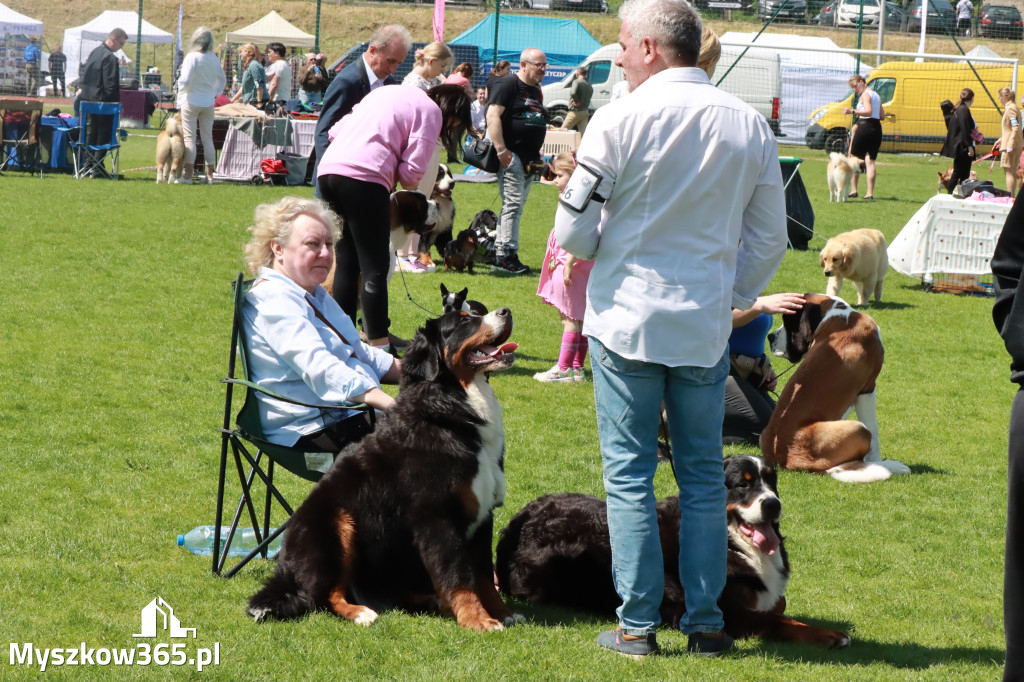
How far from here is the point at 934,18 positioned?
28.7m

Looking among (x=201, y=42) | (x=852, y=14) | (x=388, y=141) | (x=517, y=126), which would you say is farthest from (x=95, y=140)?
(x=852, y=14)

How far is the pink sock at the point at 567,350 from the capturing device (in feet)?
25.0

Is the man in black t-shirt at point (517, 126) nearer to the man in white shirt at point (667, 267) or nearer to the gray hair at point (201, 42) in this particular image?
the gray hair at point (201, 42)

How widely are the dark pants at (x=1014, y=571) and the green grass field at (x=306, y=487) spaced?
123 cm

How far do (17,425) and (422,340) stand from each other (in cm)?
336

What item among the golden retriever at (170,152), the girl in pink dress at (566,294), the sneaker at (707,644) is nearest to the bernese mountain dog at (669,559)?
the sneaker at (707,644)

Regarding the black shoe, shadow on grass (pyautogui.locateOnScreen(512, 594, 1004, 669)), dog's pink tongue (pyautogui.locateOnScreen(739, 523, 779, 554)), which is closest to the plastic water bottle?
shadow on grass (pyautogui.locateOnScreen(512, 594, 1004, 669))

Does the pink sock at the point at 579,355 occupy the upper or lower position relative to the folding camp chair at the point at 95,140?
lower

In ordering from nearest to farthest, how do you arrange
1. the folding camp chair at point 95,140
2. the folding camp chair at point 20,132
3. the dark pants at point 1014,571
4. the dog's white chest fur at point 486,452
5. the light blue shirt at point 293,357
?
1. the dark pants at point 1014,571
2. the dog's white chest fur at point 486,452
3. the light blue shirt at point 293,357
4. the folding camp chair at point 95,140
5. the folding camp chair at point 20,132

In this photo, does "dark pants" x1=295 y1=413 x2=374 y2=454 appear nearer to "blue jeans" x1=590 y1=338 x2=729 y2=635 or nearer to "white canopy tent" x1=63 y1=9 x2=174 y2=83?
"blue jeans" x1=590 y1=338 x2=729 y2=635

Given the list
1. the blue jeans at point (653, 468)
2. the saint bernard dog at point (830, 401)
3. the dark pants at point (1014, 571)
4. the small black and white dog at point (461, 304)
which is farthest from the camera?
the small black and white dog at point (461, 304)

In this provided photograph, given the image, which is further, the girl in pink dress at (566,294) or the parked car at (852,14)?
the parked car at (852,14)

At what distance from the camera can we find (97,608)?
12.6ft

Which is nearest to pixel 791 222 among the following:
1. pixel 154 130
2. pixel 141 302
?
pixel 141 302
